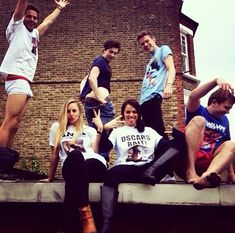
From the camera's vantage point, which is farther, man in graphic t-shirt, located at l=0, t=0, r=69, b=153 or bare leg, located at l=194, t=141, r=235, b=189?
man in graphic t-shirt, located at l=0, t=0, r=69, b=153

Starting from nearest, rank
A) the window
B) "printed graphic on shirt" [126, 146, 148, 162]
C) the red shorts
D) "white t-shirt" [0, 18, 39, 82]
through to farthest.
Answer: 1. "printed graphic on shirt" [126, 146, 148, 162]
2. the red shorts
3. "white t-shirt" [0, 18, 39, 82]
4. the window

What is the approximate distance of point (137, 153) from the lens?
4.27 meters

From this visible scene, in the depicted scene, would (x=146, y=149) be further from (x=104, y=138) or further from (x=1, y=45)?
(x=1, y=45)

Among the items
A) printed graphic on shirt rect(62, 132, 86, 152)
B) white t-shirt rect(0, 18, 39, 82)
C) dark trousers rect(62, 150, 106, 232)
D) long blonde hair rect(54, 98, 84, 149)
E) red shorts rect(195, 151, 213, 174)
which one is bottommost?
dark trousers rect(62, 150, 106, 232)

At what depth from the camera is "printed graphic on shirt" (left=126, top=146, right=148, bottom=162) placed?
4.23 meters

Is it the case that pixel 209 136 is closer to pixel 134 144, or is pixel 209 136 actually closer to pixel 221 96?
pixel 221 96

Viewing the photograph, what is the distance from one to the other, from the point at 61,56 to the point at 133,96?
2.56m

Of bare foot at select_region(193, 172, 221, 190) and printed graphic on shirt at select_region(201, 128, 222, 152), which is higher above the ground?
printed graphic on shirt at select_region(201, 128, 222, 152)

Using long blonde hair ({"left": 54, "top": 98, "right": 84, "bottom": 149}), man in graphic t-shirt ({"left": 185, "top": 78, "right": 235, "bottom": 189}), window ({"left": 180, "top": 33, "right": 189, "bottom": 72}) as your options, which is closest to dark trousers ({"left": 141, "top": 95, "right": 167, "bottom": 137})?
man in graphic t-shirt ({"left": 185, "top": 78, "right": 235, "bottom": 189})

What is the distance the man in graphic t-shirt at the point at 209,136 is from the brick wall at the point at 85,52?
7624 mm

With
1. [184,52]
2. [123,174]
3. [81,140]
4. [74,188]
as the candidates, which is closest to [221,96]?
[123,174]

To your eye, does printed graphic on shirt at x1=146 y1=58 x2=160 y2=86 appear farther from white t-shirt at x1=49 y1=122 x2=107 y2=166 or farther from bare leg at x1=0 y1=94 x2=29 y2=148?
bare leg at x1=0 y1=94 x2=29 y2=148

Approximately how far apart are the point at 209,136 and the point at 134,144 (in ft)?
2.67

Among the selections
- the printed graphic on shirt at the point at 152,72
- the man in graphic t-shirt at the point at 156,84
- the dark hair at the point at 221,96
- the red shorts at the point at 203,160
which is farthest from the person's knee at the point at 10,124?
the dark hair at the point at 221,96
